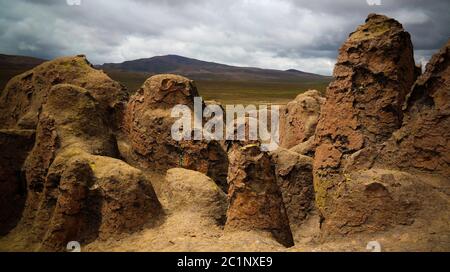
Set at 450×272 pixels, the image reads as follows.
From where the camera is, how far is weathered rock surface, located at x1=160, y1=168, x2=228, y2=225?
47.6 feet

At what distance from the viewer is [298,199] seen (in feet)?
55.9

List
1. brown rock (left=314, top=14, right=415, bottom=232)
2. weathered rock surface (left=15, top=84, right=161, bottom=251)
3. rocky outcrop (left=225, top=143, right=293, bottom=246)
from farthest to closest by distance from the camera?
brown rock (left=314, top=14, right=415, bottom=232) < weathered rock surface (left=15, top=84, right=161, bottom=251) < rocky outcrop (left=225, top=143, right=293, bottom=246)

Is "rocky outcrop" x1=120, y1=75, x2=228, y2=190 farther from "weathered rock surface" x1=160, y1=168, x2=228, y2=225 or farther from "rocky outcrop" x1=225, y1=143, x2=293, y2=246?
"rocky outcrop" x1=225, y1=143, x2=293, y2=246

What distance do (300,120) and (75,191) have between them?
16.2 metres

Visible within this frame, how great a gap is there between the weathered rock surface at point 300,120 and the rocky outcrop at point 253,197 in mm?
12396

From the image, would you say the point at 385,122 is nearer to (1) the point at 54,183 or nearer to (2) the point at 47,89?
(1) the point at 54,183

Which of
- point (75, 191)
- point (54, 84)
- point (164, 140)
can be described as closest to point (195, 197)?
point (75, 191)

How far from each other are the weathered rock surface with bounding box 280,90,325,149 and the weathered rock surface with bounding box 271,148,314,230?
8212mm

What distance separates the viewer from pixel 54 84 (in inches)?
786

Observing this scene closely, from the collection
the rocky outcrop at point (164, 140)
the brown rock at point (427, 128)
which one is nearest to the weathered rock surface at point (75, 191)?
the rocky outcrop at point (164, 140)

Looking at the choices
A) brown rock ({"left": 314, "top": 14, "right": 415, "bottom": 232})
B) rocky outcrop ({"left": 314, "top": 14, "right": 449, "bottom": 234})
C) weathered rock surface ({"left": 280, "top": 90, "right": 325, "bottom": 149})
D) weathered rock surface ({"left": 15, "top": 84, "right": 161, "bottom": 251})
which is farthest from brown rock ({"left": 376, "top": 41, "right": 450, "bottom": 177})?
weathered rock surface ({"left": 280, "top": 90, "right": 325, "bottom": 149})

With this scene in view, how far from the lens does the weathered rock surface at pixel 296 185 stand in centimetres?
1691

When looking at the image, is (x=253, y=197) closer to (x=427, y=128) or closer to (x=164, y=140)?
(x=427, y=128)
